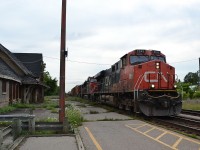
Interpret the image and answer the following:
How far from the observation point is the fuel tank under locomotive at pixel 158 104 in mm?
19281

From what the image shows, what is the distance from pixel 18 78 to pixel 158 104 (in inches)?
767

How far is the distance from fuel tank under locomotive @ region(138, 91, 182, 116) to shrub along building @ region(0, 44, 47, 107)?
10.1 m

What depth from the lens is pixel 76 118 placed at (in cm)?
1670

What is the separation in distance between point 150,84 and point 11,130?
10.1m

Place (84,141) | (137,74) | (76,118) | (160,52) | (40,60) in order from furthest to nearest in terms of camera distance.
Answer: (40,60)
(160,52)
(137,74)
(76,118)
(84,141)

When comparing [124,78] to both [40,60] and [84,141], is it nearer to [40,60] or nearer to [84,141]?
[84,141]

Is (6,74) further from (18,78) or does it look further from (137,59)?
(137,59)

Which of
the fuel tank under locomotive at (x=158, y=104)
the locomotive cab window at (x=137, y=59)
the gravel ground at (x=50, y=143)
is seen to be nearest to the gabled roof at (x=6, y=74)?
the locomotive cab window at (x=137, y=59)

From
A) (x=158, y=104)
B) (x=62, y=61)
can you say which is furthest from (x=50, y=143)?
(x=158, y=104)

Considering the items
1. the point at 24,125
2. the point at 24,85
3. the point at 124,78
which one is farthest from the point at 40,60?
the point at 24,125

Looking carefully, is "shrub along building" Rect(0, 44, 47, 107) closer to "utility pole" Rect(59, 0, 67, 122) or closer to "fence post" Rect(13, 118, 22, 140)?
"utility pole" Rect(59, 0, 67, 122)

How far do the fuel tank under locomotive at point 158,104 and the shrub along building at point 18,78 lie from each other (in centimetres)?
1015

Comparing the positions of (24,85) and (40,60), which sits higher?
(40,60)

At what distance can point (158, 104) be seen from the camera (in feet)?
63.5
